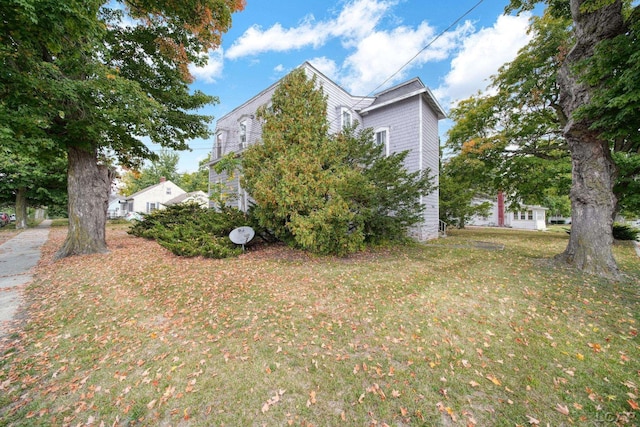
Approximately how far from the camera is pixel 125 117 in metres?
6.85

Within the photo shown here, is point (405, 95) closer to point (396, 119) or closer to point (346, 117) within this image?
point (396, 119)

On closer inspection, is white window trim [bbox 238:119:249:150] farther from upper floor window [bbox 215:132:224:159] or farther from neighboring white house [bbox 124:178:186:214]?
neighboring white house [bbox 124:178:186:214]

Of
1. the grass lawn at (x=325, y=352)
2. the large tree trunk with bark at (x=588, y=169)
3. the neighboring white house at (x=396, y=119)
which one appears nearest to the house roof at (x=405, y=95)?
the neighboring white house at (x=396, y=119)

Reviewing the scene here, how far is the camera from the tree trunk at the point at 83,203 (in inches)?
316

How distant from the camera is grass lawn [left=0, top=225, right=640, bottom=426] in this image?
2225 mm

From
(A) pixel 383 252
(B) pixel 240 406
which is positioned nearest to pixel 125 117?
(B) pixel 240 406

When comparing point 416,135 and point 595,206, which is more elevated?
point 416,135

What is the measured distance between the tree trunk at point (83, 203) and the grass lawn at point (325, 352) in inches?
118

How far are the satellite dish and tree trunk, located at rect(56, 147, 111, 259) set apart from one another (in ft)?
15.1

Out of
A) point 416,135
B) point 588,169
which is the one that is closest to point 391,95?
point 416,135

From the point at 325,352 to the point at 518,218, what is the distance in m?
31.1

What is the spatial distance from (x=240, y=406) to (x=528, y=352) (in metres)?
3.50

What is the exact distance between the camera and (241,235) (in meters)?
8.55

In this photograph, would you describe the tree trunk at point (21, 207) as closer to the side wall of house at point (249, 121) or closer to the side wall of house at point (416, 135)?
the side wall of house at point (249, 121)
